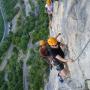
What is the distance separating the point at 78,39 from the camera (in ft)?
40.5

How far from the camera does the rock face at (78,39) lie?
11.4 metres

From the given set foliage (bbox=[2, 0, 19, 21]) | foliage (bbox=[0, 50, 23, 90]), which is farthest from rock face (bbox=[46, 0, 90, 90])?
foliage (bbox=[2, 0, 19, 21])

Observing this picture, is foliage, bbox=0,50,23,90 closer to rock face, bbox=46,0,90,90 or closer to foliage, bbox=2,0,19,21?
foliage, bbox=2,0,19,21

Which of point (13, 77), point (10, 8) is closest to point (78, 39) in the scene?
point (13, 77)

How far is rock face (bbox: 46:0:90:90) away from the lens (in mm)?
11398

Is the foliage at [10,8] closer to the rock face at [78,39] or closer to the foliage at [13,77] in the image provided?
the foliage at [13,77]

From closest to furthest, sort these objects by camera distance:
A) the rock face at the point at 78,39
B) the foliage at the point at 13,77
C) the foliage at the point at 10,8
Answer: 1. the rock face at the point at 78,39
2. the foliage at the point at 13,77
3. the foliage at the point at 10,8

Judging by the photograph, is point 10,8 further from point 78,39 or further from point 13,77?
point 78,39

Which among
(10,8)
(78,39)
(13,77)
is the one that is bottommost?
(13,77)

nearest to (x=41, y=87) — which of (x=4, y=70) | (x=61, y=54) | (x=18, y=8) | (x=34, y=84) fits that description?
(x=34, y=84)

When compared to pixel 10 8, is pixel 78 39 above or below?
below

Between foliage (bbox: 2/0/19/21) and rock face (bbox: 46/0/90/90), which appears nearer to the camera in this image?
rock face (bbox: 46/0/90/90)

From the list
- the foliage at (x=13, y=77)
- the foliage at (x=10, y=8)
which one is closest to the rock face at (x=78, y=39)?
the foliage at (x=13, y=77)

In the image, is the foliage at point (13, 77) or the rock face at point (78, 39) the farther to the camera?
the foliage at point (13, 77)
